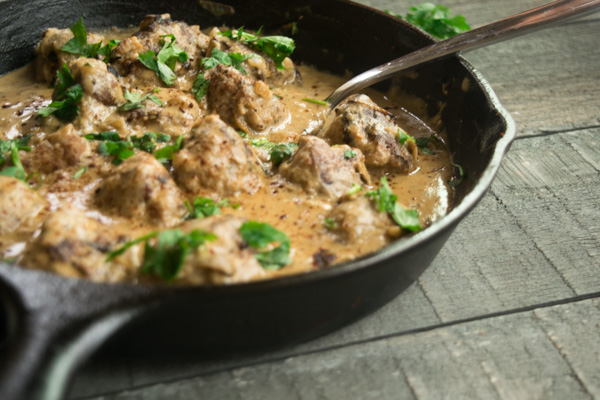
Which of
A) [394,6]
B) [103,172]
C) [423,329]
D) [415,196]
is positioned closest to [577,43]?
[394,6]

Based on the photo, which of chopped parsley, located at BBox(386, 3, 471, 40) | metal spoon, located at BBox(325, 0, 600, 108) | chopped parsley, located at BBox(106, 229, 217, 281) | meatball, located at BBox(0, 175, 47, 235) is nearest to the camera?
chopped parsley, located at BBox(106, 229, 217, 281)

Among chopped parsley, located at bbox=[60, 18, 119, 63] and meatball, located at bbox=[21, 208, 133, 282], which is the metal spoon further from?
meatball, located at bbox=[21, 208, 133, 282]

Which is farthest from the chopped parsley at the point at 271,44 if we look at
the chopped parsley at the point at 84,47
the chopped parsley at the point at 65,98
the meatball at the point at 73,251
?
the meatball at the point at 73,251

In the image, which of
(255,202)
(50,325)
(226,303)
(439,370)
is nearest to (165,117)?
(255,202)

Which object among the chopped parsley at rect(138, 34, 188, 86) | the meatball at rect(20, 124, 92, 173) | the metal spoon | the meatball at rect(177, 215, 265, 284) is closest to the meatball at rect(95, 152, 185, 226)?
the meatball at rect(177, 215, 265, 284)

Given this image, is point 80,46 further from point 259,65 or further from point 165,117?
point 259,65

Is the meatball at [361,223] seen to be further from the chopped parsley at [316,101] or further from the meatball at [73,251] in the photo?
the chopped parsley at [316,101]
